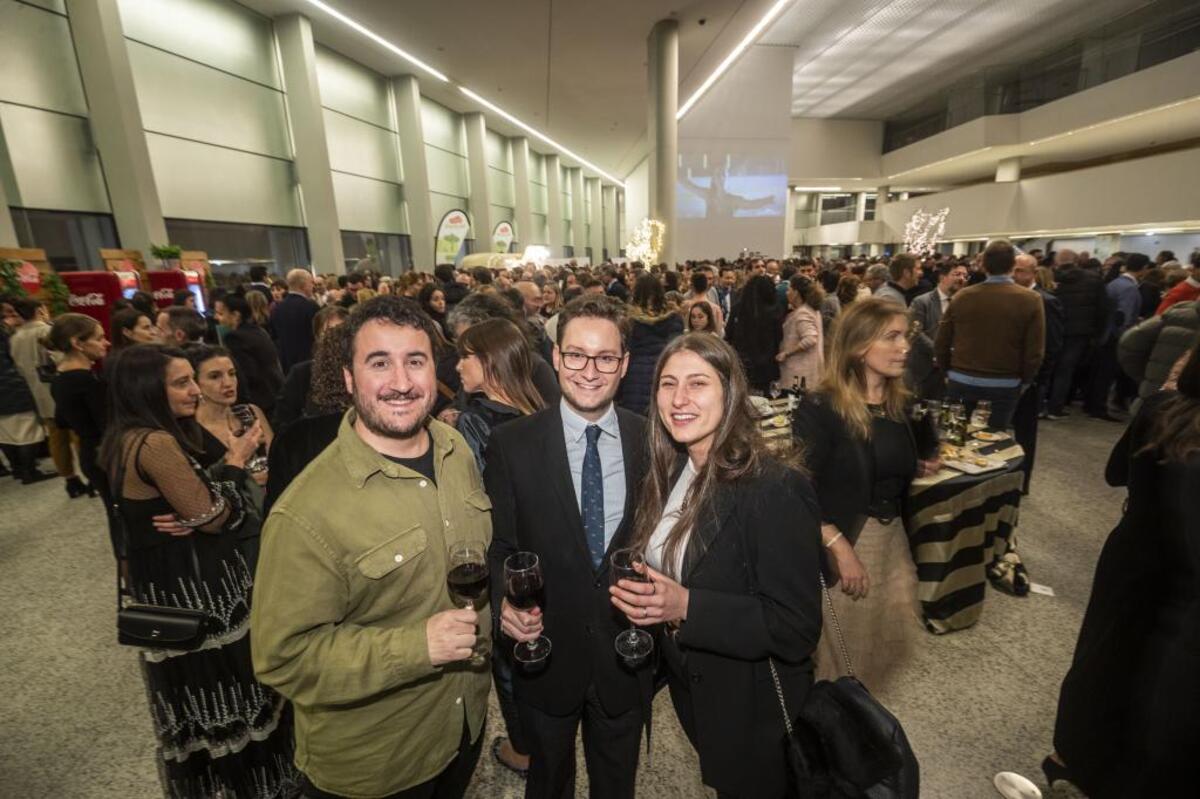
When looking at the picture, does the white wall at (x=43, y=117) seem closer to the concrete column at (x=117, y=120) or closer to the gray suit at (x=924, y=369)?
the concrete column at (x=117, y=120)

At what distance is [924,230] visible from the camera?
2202cm

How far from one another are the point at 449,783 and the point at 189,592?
1.13 m

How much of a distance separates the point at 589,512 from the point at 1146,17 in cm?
1980

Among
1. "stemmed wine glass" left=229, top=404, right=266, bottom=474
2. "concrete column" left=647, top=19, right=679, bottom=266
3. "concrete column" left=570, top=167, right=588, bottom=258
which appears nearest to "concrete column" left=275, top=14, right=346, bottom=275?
"concrete column" left=647, top=19, right=679, bottom=266

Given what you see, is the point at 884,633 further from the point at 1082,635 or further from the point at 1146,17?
the point at 1146,17

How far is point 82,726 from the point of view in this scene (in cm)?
242

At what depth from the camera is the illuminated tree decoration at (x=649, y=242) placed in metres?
12.4

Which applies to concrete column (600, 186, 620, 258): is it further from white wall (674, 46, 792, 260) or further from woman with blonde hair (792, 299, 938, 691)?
woman with blonde hair (792, 299, 938, 691)

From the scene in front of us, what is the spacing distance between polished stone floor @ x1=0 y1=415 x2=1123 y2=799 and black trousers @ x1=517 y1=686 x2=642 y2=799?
589 mm

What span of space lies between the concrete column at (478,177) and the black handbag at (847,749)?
68.0 ft

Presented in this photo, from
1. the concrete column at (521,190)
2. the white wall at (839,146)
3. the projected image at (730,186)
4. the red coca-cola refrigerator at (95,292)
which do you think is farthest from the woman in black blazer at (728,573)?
the white wall at (839,146)

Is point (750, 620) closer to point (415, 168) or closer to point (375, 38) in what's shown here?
point (375, 38)

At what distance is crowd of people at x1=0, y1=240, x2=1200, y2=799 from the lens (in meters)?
1.22

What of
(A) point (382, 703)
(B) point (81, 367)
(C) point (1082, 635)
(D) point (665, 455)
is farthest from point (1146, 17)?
(B) point (81, 367)
